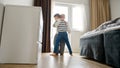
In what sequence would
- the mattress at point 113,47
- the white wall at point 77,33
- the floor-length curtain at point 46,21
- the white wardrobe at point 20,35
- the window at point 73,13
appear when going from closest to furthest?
the mattress at point 113,47, the white wardrobe at point 20,35, the floor-length curtain at point 46,21, the white wall at point 77,33, the window at point 73,13

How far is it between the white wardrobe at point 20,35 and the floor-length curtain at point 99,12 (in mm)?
3441

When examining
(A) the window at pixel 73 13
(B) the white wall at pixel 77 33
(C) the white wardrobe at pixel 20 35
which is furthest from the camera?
(A) the window at pixel 73 13

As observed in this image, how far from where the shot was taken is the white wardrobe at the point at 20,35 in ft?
4.85

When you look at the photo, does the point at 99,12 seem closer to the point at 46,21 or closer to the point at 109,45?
the point at 46,21

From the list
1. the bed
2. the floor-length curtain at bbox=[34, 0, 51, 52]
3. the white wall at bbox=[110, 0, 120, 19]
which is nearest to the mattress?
the bed

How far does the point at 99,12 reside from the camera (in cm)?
481

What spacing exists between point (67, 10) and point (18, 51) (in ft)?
12.2

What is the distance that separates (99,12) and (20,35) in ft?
12.7

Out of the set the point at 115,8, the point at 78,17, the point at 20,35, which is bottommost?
the point at 20,35

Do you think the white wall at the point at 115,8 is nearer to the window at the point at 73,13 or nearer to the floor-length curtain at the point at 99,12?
the floor-length curtain at the point at 99,12

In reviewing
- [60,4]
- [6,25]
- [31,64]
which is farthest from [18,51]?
[60,4]

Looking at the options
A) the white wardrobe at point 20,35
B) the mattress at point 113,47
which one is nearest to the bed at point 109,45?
the mattress at point 113,47

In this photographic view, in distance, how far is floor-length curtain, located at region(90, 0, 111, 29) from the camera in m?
4.72

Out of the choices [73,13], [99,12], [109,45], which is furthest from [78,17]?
[109,45]
